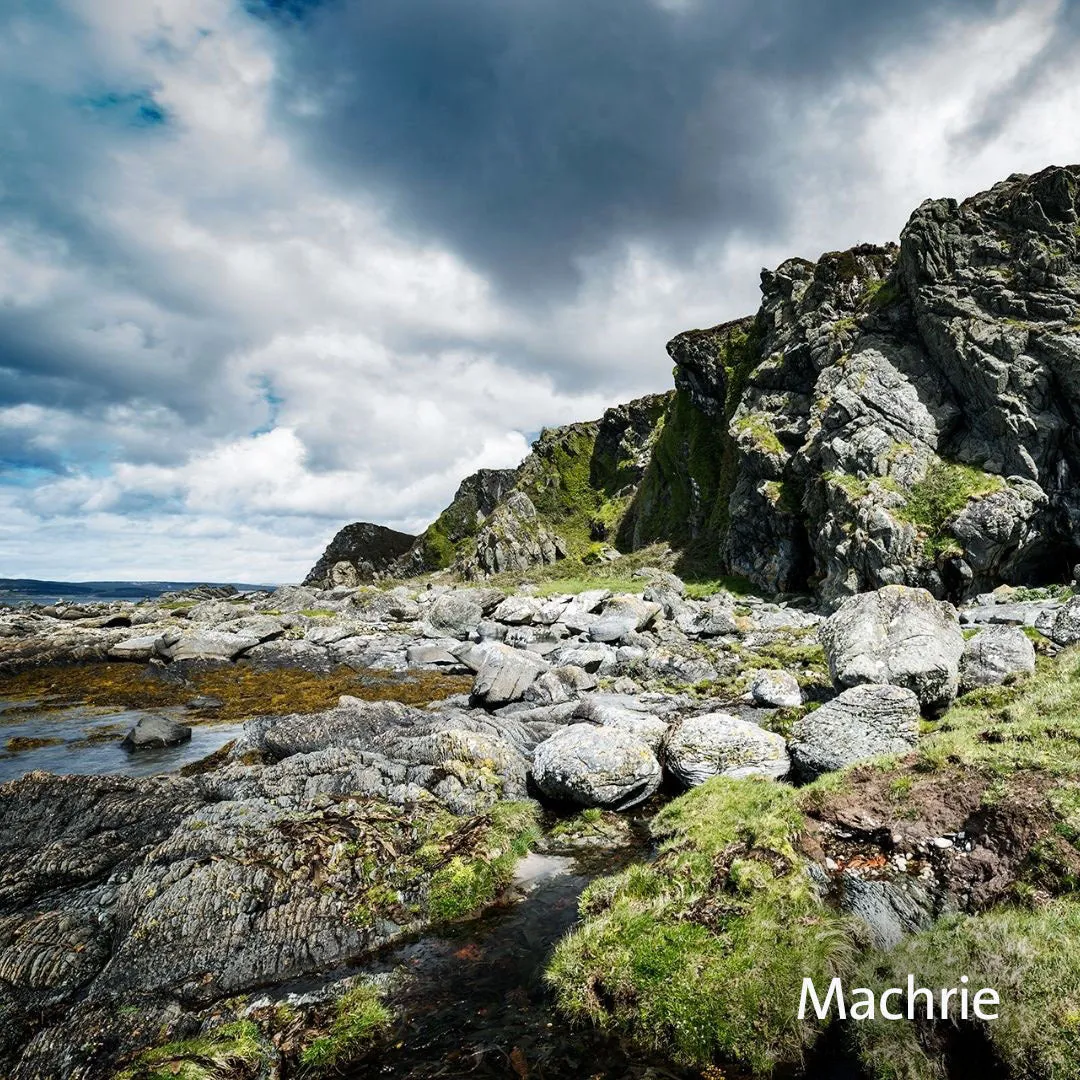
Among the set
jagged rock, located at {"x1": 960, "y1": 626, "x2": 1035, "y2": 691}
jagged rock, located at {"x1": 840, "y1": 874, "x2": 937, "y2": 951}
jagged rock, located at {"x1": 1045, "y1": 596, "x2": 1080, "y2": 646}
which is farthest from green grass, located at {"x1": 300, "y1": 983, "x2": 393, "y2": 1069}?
jagged rock, located at {"x1": 1045, "y1": 596, "x2": 1080, "y2": 646}

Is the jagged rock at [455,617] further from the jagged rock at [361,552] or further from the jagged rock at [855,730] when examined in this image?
the jagged rock at [361,552]

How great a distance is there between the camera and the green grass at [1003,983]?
6316 mm

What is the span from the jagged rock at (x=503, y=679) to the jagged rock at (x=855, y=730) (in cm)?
1408

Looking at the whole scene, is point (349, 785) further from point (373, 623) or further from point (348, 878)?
point (373, 623)

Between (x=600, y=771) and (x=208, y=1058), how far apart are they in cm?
1011

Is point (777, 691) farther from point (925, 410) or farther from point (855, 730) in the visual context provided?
point (925, 410)

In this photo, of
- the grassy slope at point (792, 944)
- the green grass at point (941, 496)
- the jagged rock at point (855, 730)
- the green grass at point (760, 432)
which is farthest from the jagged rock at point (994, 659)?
the green grass at point (760, 432)

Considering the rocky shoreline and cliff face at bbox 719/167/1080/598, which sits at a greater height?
cliff face at bbox 719/167/1080/598

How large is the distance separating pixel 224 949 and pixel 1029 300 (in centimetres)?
6956

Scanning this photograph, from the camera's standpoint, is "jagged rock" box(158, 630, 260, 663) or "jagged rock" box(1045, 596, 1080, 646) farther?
"jagged rock" box(158, 630, 260, 663)

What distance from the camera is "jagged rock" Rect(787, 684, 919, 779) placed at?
49.0ft

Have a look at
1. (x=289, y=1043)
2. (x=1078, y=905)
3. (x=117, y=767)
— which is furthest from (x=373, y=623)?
(x=1078, y=905)

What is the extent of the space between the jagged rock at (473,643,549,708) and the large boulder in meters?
13.4

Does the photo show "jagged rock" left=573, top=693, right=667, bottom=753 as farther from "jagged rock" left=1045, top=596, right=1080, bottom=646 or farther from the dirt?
"jagged rock" left=1045, top=596, right=1080, bottom=646
